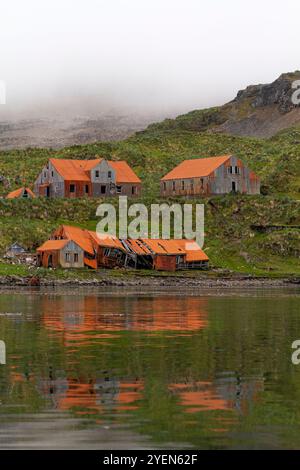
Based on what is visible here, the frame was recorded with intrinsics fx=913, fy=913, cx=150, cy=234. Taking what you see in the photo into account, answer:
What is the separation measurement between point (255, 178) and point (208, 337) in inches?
4715

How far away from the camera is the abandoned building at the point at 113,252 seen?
124m

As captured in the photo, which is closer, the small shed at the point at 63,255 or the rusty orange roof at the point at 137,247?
the small shed at the point at 63,255

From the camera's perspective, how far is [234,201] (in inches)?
6284

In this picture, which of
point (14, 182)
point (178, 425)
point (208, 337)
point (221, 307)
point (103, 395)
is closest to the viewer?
point (178, 425)

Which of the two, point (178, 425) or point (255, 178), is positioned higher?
point (255, 178)

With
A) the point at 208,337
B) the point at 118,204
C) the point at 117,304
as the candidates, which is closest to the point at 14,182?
the point at 118,204

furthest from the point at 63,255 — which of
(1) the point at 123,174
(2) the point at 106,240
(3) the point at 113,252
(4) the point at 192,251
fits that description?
(1) the point at 123,174

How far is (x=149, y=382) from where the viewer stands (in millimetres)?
32906

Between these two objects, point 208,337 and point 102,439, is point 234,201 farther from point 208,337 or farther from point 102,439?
point 102,439

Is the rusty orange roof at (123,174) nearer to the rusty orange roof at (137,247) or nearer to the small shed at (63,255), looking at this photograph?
the rusty orange roof at (137,247)

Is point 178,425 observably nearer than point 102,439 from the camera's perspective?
No

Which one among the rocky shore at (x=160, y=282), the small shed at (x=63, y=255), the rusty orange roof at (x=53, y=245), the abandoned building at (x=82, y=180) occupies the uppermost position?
the abandoned building at (x=82, y=180)

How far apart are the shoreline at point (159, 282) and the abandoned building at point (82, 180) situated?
136ft

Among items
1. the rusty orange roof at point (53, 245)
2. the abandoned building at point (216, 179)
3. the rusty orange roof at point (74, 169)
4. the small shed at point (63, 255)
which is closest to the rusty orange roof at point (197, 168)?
the abandoned building at point (216, 179)
